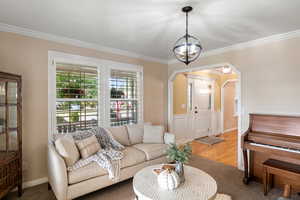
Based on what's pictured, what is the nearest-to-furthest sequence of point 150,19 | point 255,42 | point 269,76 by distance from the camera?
point 150,19 → point 269,76 → point 255,42

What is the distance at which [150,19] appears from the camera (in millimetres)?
2309

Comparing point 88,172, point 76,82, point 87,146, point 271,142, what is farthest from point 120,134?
point 271,142

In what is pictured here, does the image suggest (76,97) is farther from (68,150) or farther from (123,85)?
(68,150)

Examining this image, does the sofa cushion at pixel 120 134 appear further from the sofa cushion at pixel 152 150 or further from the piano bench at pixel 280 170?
the piano bench at pixel 280 170

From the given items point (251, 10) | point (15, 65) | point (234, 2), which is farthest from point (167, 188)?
point (15, 65)

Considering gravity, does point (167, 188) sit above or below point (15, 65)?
below

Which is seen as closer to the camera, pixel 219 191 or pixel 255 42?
pixel 219 191

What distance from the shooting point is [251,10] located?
2072 millimetres

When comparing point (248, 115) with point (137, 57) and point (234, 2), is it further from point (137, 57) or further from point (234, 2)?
point (137, 57)

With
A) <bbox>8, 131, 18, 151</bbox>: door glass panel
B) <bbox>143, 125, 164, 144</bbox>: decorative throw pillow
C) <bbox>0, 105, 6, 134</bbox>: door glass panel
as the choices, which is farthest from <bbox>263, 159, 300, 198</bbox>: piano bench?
<bbox>0, 105, 6, 134</bbox>: door glass panel

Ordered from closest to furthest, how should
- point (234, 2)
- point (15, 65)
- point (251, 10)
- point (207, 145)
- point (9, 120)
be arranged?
1. point (234, 2)
2. point (251, 10)
3. point (9, 120)
4. point (15, 65)
5. point (207, 145)

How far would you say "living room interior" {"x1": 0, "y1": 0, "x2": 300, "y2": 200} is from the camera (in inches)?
80.4

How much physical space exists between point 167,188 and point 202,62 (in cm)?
315

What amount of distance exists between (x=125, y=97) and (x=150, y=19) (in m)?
2.12
